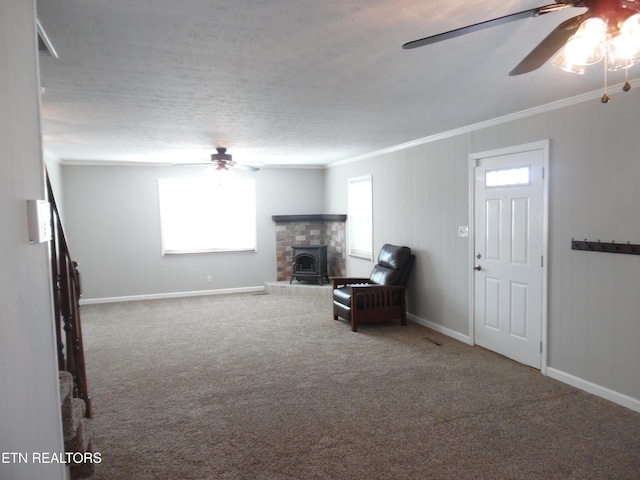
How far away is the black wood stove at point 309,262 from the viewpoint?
7.36m

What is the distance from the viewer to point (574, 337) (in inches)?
134

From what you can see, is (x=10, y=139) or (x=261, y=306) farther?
(x=261, y=306)

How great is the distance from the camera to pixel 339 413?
298 cm

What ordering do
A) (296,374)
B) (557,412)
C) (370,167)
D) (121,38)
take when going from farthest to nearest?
1. (370,167)
2. (296,374)
3. (557,412)
4. (121,38)

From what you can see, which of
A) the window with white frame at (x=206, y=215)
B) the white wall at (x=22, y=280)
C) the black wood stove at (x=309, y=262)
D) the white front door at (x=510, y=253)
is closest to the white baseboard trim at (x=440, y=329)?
the white front door at (x=510, y=253)

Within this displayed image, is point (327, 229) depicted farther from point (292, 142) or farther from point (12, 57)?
point (12, 57)

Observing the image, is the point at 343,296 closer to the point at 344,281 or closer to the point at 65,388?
the point at 344,281

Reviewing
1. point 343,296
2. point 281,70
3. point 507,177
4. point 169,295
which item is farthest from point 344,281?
point 281,70

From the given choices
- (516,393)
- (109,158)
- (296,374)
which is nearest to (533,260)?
(516,393)

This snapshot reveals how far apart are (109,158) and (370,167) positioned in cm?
408

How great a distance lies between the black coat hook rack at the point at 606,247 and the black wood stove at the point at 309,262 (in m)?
4.52

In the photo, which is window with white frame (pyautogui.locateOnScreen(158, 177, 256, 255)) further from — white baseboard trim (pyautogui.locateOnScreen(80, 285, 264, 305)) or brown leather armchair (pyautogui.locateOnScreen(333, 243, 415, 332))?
brown leather armchair (pyautogui.locateOnScreen(333, 243, 415, 332))

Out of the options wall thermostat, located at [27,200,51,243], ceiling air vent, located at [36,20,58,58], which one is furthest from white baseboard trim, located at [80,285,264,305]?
wall thermostat, located at [27,200,51,243]

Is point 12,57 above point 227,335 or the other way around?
above
